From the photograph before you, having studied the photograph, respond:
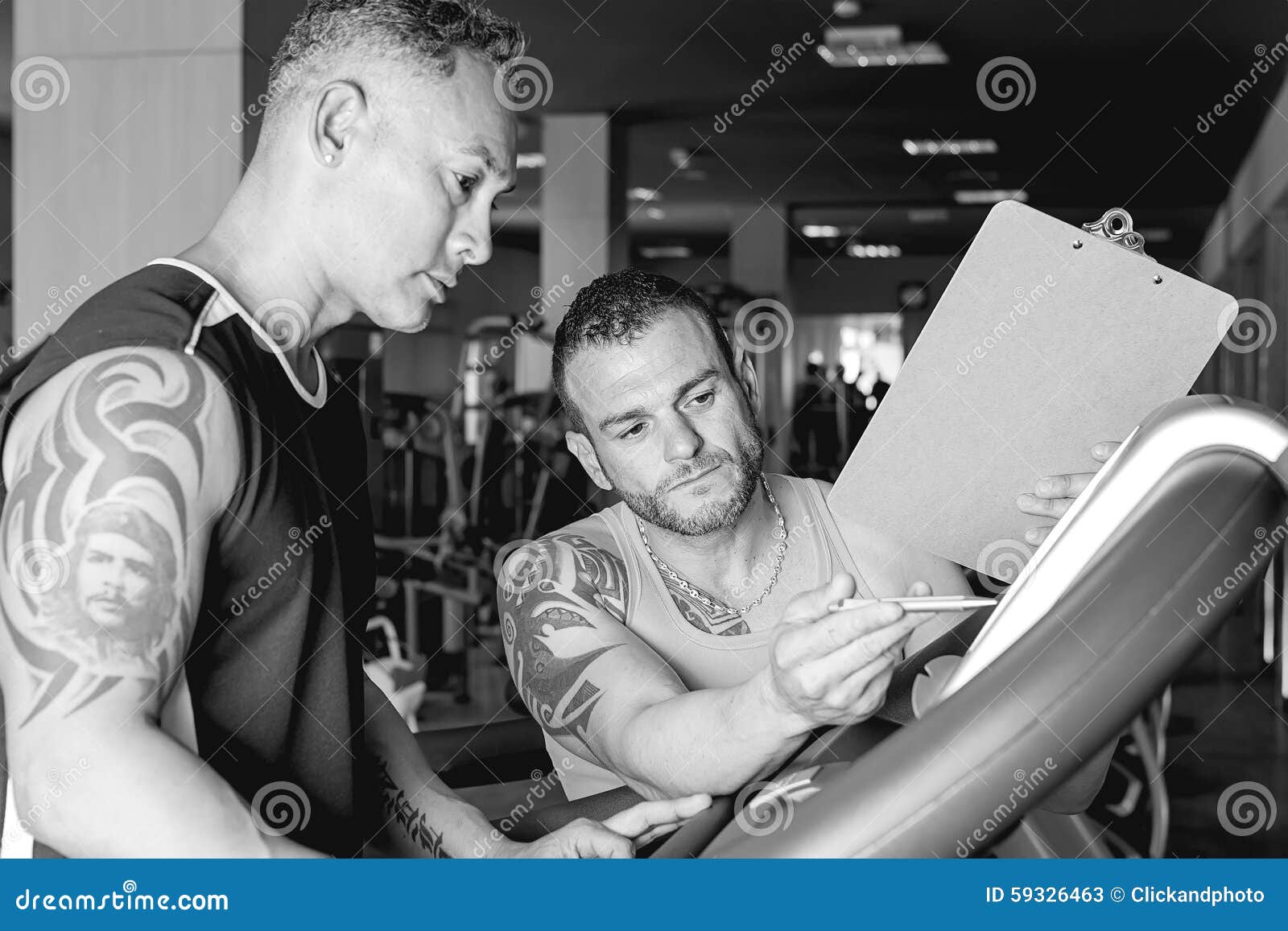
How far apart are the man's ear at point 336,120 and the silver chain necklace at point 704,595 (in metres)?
0.78

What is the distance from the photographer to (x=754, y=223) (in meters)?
12.2

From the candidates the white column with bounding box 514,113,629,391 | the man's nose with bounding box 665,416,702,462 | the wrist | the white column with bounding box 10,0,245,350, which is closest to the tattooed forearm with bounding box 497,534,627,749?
the man's nose with bounding box 665,416,702,462

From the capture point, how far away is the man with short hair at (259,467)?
0.77 meters

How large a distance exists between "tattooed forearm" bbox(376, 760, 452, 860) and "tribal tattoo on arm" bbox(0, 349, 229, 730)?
1.69ft

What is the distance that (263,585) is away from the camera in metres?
0.94

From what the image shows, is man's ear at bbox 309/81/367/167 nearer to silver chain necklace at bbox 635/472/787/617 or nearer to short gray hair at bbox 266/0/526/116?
short gray hair at bbox 266/0/526/116

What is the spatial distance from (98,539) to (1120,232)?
827 mm

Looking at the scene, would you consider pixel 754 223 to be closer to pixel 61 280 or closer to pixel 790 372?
pixel 790 372

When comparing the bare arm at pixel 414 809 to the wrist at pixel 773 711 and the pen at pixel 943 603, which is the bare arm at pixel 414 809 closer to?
the wrist at pixel 773 711

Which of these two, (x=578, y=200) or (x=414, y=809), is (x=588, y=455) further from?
(x=578, y=200)

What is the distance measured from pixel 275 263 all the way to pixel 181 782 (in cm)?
44

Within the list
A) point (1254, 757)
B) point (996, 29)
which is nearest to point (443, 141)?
point (1254, 757)

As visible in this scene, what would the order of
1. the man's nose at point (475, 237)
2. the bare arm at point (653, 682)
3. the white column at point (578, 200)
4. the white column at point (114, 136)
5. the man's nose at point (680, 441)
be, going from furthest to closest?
the white column at point (578, 200) → the white column at point (114, 136) → the man's nose at point (680, 441) → the man's nose at point (475, 237) → the bare arm at point (653, 682)

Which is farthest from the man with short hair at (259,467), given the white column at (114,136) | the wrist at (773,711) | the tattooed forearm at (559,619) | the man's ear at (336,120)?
the white column at (114,136)
